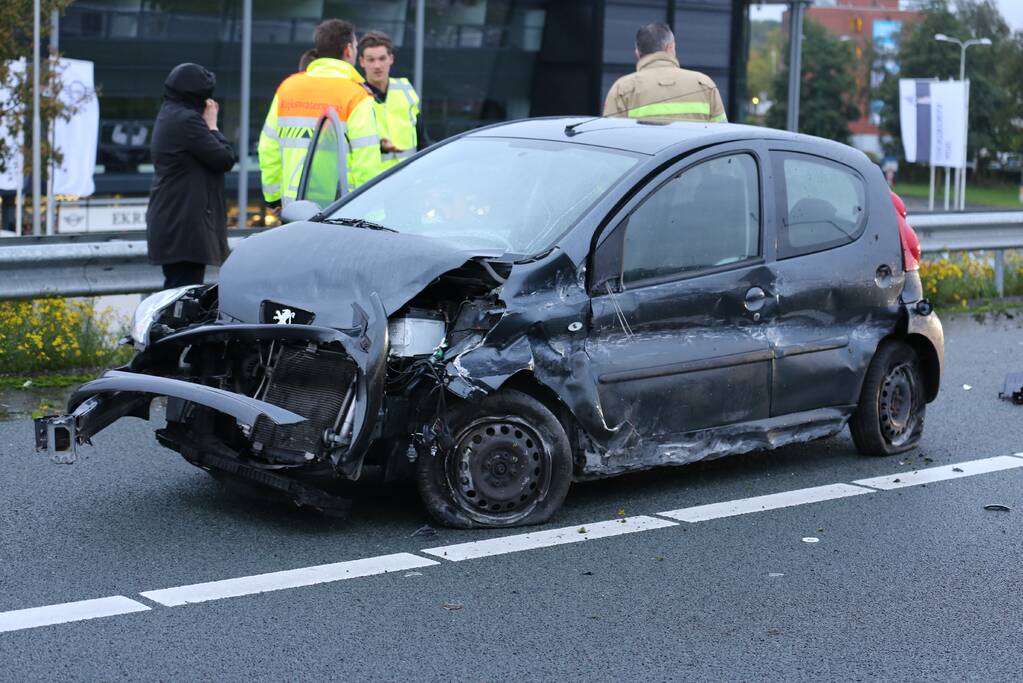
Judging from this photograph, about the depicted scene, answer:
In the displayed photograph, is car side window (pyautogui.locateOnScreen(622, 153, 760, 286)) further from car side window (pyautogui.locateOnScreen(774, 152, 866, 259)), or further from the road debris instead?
the road debris

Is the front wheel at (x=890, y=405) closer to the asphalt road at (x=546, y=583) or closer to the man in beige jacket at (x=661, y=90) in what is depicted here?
the asphalt road at (x=546, y=583)

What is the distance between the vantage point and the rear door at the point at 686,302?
6285 mm

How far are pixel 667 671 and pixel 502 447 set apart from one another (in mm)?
1605

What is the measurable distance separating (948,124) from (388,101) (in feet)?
122

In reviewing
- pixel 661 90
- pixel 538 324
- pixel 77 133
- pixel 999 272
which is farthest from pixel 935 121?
pixel 538 324


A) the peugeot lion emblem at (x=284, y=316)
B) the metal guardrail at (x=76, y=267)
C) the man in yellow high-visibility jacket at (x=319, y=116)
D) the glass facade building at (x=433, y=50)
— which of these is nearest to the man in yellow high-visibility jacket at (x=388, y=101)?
the man in yellow high-visibility jacket at (x=319, y=116)

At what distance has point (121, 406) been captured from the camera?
19.9 ft

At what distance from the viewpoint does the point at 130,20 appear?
30969mm

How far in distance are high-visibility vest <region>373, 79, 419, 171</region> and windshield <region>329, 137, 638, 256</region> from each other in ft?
8.99

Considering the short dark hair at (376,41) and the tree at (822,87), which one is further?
the tree at (822,87)

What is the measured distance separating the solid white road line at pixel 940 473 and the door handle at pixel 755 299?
0.94 meters

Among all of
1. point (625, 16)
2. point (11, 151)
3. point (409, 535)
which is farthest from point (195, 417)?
point (625, 16)

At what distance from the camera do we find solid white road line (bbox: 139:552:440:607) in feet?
16.8

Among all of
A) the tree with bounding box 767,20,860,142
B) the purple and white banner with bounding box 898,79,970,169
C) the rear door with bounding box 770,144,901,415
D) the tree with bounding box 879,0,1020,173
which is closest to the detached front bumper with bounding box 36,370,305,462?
the rear door with bounding box 770,144,901,415
